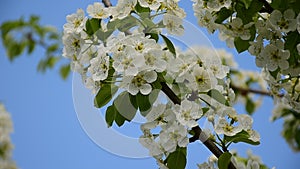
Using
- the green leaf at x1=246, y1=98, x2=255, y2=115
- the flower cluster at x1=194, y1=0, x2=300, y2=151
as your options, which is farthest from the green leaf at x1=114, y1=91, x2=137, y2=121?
the green leaf at x1=246, y1=98, x2=255, y2=115

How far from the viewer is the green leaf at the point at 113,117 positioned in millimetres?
661

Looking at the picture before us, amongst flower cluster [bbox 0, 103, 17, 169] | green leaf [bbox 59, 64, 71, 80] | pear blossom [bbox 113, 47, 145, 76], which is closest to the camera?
pear blossom [bbox 113, 47, 145, 76]

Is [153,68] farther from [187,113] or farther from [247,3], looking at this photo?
[247,3]

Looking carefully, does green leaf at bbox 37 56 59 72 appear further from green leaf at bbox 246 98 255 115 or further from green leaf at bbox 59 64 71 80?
green leaf at bbox 246 98 255 115

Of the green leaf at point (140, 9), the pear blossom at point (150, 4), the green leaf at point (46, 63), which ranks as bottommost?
the pear blossom at point (150, 4)

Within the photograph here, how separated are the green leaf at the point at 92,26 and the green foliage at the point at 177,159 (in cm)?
21

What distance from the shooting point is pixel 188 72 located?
633 mm

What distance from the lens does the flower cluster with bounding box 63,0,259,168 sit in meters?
0.61

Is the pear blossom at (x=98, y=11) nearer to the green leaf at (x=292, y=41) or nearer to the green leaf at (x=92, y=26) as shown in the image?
the green leaf at (x=92, y=26)

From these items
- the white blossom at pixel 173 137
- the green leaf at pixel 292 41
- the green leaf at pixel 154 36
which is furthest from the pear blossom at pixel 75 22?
the green leaf at pixel 292 41

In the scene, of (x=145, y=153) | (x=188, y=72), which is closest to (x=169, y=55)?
(x=188, y=72)

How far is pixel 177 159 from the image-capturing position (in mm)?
641

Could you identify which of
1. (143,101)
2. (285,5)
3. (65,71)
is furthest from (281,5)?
(65,71)

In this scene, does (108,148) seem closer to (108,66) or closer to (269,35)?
(108,66)
